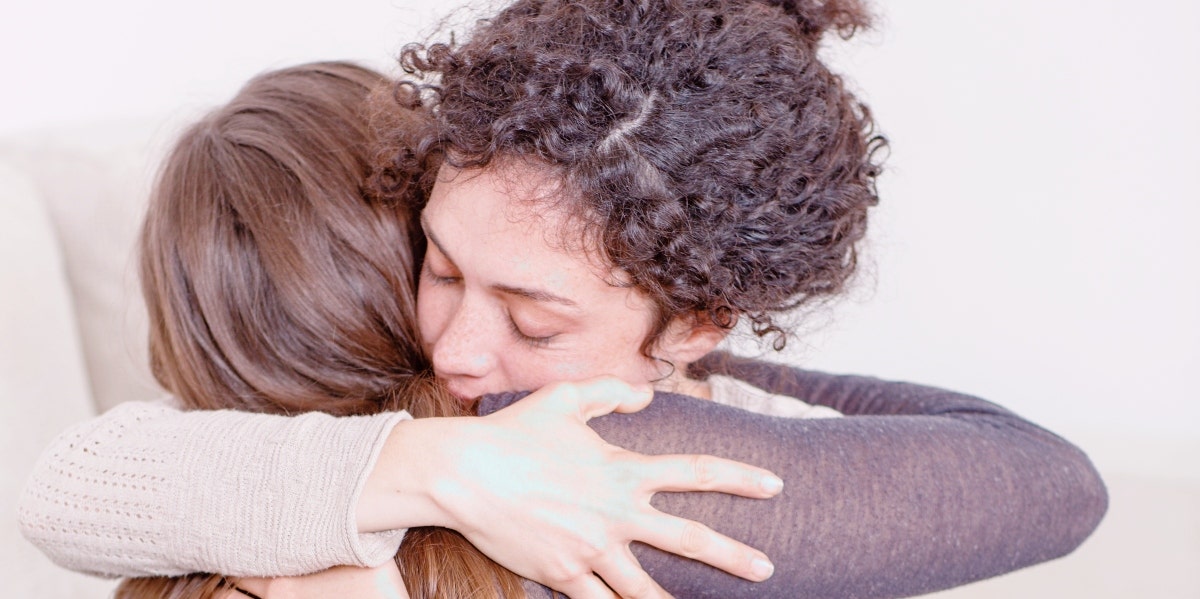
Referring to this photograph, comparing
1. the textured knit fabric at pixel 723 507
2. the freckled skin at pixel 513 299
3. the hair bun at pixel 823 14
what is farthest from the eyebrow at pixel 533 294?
the hair bun at pixel 823 14

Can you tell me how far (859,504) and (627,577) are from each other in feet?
0.79

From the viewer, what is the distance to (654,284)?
1.07 meters

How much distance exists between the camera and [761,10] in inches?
44.4

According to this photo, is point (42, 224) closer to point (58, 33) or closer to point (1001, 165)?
point (58, 33)

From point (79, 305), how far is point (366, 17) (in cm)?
80

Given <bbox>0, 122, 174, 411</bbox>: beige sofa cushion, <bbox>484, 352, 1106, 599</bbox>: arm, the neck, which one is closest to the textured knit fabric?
<bbox>484, 352, 1106, 599</bbox>: arm

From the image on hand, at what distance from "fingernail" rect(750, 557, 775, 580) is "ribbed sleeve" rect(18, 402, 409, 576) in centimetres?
34

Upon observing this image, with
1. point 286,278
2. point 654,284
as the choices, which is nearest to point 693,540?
point 654,284

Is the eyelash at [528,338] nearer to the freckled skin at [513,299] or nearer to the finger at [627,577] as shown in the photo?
the freckled skin at [513,299]

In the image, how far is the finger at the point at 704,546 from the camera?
3.06 ft

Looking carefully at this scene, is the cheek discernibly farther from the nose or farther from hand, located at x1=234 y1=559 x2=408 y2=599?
hand, located at x1=234 y1=559 x2=408 y2=599

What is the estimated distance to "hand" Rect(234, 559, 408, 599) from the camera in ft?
3.07

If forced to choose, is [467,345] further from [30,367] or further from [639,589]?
[30,367]

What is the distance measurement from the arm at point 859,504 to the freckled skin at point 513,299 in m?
0.11
